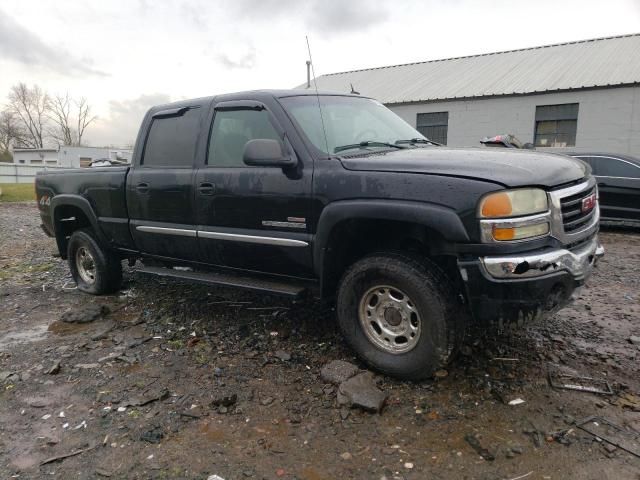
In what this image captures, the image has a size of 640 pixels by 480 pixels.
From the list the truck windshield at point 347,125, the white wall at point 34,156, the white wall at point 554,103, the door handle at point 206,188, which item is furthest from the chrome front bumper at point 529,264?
the white wall at point 34,156

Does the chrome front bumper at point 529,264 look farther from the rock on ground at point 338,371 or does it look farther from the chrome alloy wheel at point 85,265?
the chrome alloy wheel at point 85,265

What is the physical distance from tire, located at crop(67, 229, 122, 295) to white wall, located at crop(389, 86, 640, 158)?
15.3m

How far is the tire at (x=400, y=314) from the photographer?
3137 mm

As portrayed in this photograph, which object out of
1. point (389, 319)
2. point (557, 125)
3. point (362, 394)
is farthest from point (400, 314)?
point (557, 125)

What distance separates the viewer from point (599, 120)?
1892 cm

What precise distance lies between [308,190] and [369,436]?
1.66 meters

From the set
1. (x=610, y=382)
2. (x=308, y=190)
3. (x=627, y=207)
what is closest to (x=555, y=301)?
(x=610, y=382)

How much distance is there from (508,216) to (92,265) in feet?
15.6

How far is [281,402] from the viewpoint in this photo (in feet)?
10.6

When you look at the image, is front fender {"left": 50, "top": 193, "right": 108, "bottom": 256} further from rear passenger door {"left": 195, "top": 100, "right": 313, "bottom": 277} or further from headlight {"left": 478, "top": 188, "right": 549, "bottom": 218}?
headlight {"left": 478, "top": 188, "right": 549, "bottom": 218}

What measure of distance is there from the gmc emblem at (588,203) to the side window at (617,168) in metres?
6.69

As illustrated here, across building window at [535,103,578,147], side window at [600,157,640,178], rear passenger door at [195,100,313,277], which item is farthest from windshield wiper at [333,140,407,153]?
building window at [535,103,578,147]

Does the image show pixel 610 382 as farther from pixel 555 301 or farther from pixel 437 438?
pixel 437 438

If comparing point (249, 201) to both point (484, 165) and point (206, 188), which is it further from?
point (484, 165)
